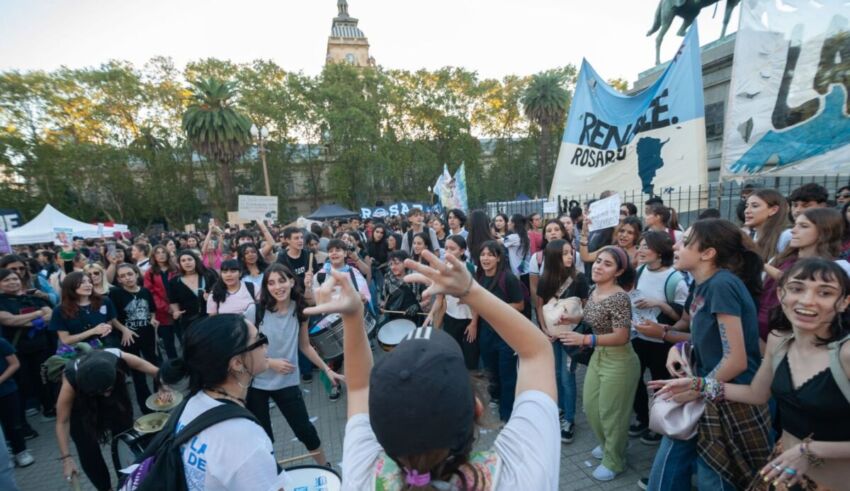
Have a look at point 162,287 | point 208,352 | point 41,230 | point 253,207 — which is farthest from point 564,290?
point 41,230

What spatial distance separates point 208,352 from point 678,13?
1753cm

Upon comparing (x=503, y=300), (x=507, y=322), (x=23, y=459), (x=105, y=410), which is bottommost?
(x=23, y=459)

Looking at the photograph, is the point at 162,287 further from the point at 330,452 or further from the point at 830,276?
the point at 830,276

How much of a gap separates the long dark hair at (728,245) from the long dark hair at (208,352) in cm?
267

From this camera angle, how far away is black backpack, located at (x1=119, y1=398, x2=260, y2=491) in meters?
1.55

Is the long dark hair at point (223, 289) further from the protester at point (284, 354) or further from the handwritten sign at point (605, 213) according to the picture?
the handwritten sign at point (605, 213)

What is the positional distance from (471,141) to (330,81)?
1408 centimetres

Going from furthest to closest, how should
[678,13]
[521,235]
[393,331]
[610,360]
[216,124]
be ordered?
1. [216,124]
2. [678,13]
3. [521,235]
4. [393,331]
5. [610,360]

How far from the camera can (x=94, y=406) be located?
2.71 meters

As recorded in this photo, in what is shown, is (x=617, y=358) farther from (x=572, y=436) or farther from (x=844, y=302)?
(x=844, y=302)

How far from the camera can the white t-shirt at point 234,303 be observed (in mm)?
4176

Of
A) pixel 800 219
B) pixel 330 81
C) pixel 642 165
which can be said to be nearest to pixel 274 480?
pixel 800 219

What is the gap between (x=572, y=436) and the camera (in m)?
3.87

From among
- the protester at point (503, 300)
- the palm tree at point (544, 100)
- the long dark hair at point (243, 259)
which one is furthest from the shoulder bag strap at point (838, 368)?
the palm tree at point (544, 100)
